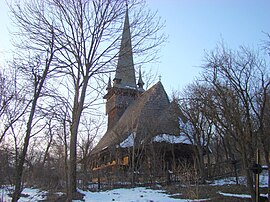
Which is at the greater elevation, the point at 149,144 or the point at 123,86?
the point at 123,86

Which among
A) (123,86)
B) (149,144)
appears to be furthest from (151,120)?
(123,86)

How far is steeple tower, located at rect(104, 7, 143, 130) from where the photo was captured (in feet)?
42.6

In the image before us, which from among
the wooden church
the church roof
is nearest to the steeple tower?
the wooden church

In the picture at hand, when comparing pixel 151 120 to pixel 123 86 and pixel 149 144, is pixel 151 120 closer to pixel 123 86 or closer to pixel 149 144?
pixel 149 144

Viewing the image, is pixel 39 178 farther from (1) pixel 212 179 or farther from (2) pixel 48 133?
(1) pixel 212 179

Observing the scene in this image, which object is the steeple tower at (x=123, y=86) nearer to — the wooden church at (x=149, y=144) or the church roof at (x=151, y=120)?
the wooden church at (x=149, y=144)

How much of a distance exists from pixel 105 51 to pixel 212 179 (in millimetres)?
12131

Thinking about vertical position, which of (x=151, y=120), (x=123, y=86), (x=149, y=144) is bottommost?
(x=149, y=144)

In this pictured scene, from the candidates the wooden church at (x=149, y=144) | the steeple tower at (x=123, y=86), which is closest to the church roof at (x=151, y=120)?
the wooden church at (x=149, y=144)

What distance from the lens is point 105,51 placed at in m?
12.8

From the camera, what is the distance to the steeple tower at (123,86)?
42.6 feet

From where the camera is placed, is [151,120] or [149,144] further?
[151,120]

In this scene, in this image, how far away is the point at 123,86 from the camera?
34312 millimetres

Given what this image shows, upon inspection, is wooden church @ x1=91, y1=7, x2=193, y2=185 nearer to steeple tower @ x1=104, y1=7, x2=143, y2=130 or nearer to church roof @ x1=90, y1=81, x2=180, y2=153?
church roof @ x1=90, y1=81, x2=180, y2=153
